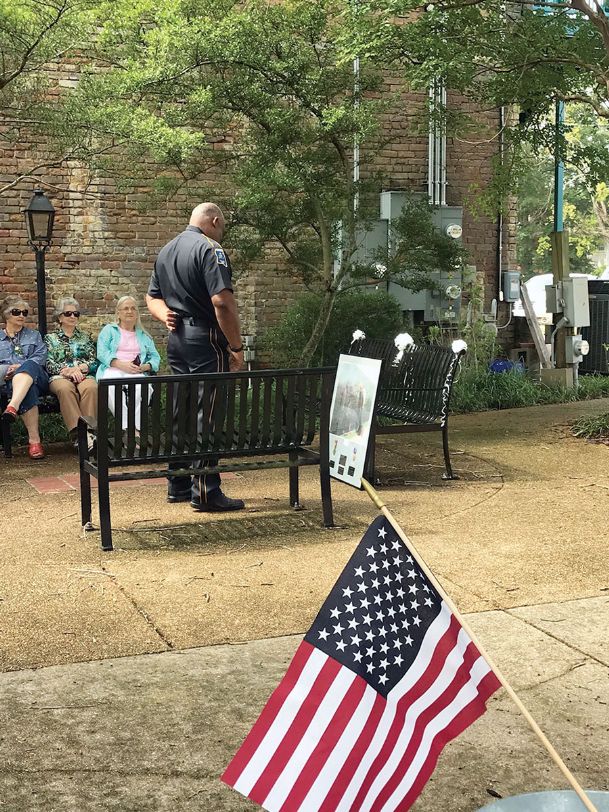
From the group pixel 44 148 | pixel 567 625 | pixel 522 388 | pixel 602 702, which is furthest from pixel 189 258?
pixel 522 388

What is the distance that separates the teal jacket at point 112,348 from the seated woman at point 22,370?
1.58 feet

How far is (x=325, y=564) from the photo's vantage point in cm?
538

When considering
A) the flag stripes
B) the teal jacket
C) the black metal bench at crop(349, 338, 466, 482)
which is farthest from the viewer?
the teal jacket

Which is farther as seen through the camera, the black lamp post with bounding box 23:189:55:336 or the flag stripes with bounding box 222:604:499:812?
the black lamp post with bounding box 23:189:55:336

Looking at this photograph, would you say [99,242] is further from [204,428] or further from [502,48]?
[204,428]

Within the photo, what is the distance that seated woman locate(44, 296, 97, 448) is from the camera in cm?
899

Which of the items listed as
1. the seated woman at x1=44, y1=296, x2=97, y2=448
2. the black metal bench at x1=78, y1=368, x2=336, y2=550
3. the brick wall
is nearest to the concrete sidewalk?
the black metal bench at x1=78, y1=368, x2=336, y2=550

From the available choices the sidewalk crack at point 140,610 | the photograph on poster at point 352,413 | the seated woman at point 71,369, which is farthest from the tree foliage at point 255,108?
the sidewalk crack at point 140,610

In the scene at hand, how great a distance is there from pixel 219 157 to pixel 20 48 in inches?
92.9

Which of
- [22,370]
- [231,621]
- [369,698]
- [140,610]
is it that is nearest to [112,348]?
[22,370]

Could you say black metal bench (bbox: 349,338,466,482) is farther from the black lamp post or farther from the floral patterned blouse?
the black lamp post

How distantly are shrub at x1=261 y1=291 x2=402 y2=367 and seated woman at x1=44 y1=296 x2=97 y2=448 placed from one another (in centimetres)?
→ 317

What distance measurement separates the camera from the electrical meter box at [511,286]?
14953 mm

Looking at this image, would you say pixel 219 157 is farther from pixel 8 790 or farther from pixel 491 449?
pixel 8 790
